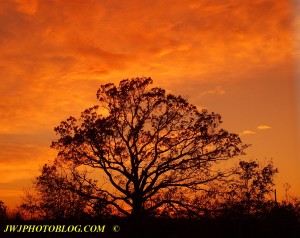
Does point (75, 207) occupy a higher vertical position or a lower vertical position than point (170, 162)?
lower

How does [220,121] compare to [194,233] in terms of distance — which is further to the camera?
[220,121]

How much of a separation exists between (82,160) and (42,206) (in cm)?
413

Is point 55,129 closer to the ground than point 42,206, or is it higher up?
higher up

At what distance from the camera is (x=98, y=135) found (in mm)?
35406

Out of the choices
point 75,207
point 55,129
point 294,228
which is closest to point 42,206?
point 75,207

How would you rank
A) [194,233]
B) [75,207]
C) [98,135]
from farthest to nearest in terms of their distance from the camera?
[75,207], [98,135], [194,233]

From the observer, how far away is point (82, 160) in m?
36.3

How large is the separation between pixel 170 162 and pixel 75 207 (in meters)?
7.72

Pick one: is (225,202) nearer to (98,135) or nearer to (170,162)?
(170,162)

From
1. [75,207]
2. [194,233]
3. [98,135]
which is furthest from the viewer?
[75,207]

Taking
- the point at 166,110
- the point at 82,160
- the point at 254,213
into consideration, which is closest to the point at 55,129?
the point at 82,160

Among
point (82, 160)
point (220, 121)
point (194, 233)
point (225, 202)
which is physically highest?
point (220, 121)

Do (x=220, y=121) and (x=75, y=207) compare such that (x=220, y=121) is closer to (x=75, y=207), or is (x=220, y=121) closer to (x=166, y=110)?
(x=166, y=110)

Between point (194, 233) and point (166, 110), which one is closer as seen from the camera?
point (194, 233)
